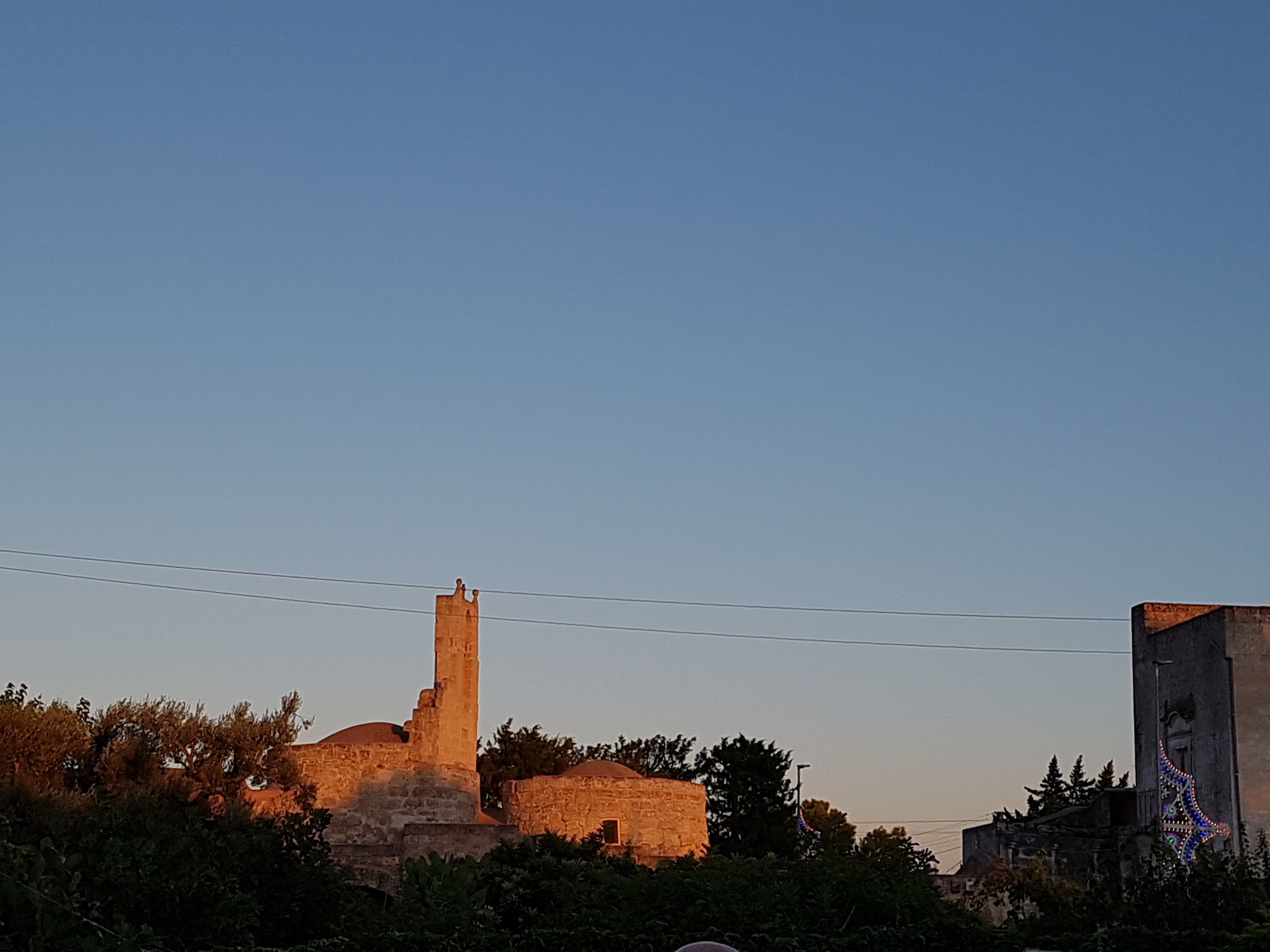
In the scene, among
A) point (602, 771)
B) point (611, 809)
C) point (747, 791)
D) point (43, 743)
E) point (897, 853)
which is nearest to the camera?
point (897, 853)

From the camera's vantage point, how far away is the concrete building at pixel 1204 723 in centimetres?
2602

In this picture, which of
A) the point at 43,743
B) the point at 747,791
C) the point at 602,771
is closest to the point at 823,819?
the point at 747,791

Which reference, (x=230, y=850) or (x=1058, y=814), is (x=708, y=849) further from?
(x=1058, y=814)

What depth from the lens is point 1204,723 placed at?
2727cm

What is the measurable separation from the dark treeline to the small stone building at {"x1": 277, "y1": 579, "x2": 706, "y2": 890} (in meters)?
14.5

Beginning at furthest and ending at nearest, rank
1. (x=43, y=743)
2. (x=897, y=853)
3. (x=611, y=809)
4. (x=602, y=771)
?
(x=602, y=771), (x=611, y=809), (x=43, y=743), (x=897, y=853)

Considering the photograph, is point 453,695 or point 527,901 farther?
point 453,695

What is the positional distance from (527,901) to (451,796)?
18.3m

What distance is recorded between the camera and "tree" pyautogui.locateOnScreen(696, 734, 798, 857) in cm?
4659

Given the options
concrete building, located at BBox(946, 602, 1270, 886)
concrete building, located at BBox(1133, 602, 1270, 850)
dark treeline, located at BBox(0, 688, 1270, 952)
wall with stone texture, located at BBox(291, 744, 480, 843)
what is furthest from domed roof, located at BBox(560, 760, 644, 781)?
dark treeline, located at BBox(0, 688, 1270, 952)

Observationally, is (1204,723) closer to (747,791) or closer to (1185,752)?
(1185,752)

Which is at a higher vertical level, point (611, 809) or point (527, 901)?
point (611, 809)

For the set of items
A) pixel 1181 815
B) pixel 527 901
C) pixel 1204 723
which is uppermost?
pixel 1204 723

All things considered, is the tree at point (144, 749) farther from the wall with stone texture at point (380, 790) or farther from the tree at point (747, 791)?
the tree at point (747, 791)
